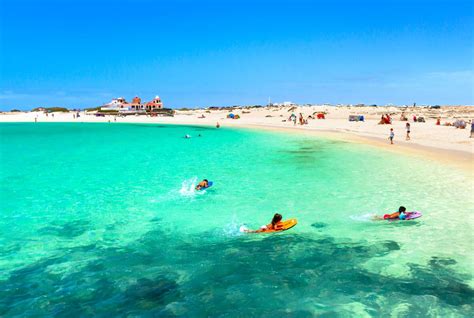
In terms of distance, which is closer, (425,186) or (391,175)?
(425,186)

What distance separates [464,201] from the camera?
649 inches

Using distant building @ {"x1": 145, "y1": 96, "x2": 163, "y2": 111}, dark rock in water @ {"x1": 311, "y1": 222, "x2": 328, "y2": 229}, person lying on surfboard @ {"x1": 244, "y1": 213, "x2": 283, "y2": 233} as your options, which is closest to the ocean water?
dark rock in water @ {"x1": 311, "y1": 222, "x2": 328, "y2": 229}

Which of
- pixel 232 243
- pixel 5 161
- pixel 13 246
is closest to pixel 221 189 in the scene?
pixel 232 243

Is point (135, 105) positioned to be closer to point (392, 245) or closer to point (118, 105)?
point (118, 105)

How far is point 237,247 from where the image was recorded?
→ 11.6m

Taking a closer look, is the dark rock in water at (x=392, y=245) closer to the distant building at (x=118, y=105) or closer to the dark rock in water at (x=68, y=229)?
the dark rock in water at (x=68, y=229)

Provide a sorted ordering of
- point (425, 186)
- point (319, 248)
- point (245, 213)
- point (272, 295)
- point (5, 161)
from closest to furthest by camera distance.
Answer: point (272, 295)
point (319, 248)
point (245, 213)
point (425, 186)
point (5, 161)

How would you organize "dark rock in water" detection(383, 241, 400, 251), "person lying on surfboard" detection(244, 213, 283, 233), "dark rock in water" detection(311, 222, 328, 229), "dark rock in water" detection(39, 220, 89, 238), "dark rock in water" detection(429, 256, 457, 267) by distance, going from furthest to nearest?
"dark rock in water" detection(311, 222, 328, 229), "dark rock in water" detection(39, 220, 89, 238), "person lying on surfboard" detection(244, 213, 283, 233), "dark rock in water" detection(383, 241, 400, 251), "dark rock in water" detection(429, 256, 457, 267)

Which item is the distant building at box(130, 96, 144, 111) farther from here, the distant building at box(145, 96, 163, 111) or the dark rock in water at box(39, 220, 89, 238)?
the dark rock in water at box(39, 220, 89, 238)

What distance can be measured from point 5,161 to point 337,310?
1322 inches

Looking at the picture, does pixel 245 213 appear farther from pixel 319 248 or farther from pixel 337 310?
pixel 337 310

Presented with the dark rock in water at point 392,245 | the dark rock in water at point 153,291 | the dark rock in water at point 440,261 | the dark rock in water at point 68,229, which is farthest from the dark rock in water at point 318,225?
the dark rock in water at point 68,229

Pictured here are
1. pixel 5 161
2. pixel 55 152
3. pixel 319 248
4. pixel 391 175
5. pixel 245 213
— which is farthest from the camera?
pixel 55 152

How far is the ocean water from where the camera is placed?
27.7ft
